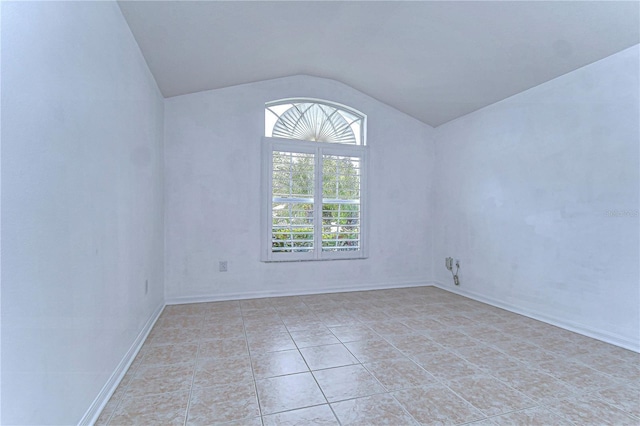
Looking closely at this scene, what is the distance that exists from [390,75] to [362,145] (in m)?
0.94

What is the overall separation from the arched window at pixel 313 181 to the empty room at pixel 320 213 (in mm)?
27

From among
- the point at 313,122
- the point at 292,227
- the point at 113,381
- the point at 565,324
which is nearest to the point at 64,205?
the point at 113,381

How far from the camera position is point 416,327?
2.81 metres

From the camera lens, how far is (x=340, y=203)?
13.3 feet

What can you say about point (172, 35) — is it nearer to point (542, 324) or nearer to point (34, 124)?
point (34, 124)

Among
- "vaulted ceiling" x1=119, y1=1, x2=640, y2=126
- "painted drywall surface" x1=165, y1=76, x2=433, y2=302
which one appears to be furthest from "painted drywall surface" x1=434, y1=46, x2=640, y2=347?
"painted drywall surface" x1=165, y1=76, x2=433, y2=302

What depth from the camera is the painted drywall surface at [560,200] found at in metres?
2.43

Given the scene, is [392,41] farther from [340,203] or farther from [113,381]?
[113,381]

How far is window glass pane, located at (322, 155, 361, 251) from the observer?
157 inches

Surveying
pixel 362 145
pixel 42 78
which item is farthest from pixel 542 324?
pixel 42 78

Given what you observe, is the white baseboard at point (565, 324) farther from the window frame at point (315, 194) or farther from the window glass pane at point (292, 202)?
the window glass pane at point (292, 202)

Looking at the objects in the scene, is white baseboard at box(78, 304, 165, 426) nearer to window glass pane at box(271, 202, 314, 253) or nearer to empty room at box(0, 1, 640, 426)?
empty room at box(0, 1, 640, 426)

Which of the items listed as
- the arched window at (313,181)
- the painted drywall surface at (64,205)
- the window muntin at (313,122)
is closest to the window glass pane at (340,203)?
the arched window at (313,181)

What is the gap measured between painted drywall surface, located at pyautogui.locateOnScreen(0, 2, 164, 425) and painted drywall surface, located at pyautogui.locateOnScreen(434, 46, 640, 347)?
343 cm
